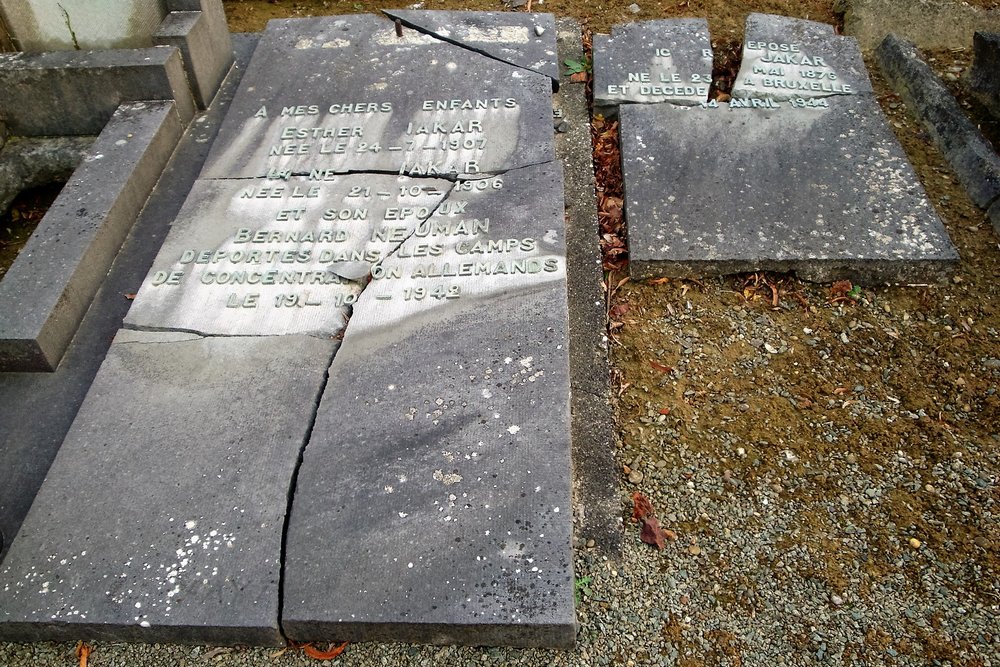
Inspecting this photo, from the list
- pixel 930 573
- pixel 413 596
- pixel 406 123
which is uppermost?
pixel 406 123

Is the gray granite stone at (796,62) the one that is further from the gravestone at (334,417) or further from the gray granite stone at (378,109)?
the gravestone at (334,417)

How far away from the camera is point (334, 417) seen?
265cm

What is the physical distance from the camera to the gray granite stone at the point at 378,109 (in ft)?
12.4

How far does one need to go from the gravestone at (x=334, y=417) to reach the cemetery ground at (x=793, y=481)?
193mm

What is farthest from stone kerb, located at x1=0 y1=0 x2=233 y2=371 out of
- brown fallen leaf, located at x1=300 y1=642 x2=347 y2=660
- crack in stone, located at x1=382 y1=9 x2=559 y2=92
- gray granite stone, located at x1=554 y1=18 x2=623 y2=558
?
gray granite stone, located at x1=554 y1=18 x2=623 y2=558

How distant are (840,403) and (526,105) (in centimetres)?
229

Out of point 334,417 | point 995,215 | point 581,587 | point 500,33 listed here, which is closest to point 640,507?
point 581,587

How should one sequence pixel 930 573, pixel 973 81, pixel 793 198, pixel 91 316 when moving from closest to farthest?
pixel 930 573
pixel 91 316
pixel 793 198
pixel 973 81

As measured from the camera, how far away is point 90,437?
263cm

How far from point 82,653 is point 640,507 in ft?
6.16

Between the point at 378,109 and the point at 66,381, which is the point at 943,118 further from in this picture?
the point at 66,381

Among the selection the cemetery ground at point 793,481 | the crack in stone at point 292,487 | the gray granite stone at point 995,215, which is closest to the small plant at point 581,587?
the cemetery ground at point 793,481

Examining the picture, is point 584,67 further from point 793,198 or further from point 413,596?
point 413,596

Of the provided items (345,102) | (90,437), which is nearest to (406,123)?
(345,102)
